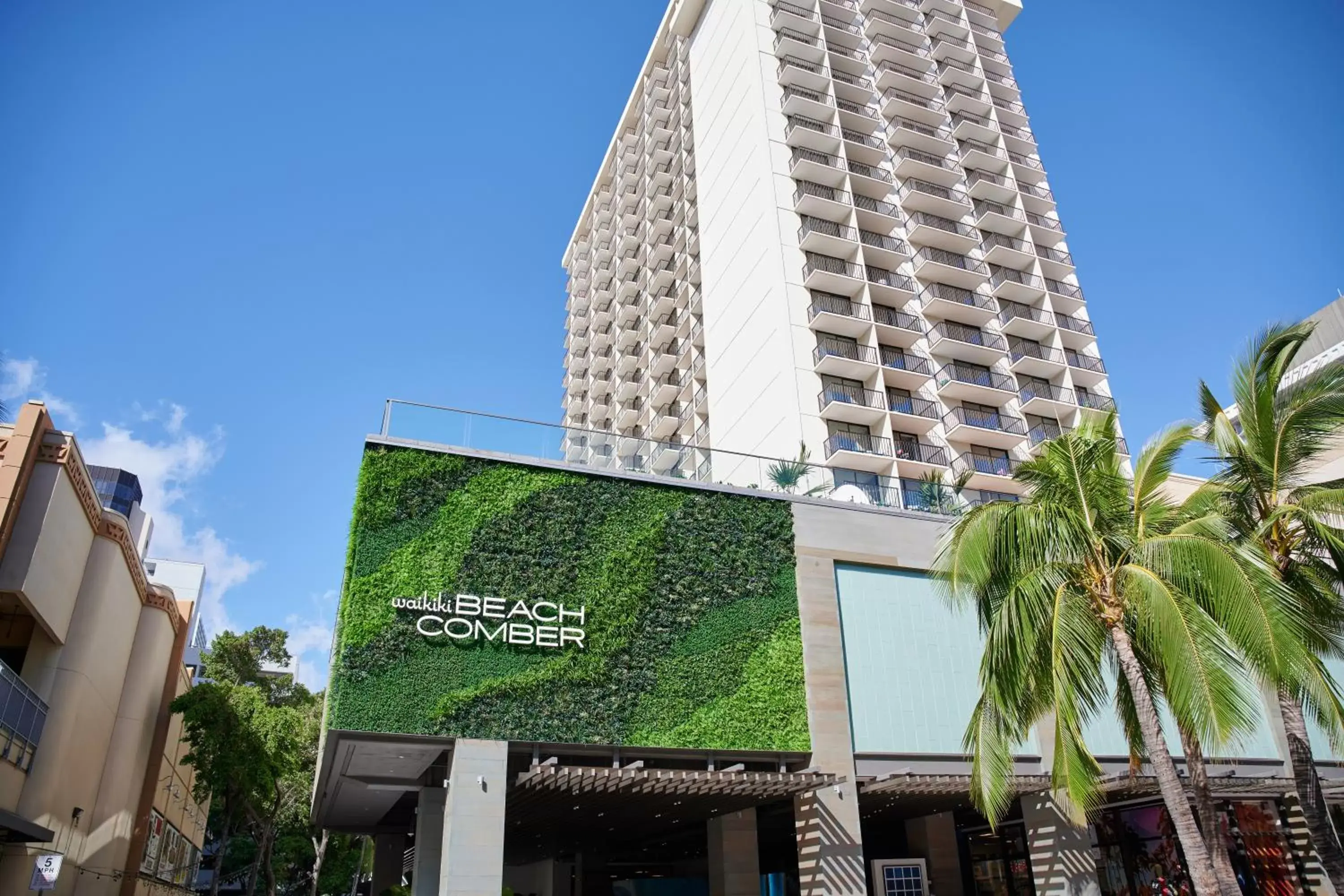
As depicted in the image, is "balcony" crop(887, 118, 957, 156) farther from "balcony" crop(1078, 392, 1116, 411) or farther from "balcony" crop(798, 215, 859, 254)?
"balcony" crop(1078, 392, 1116, 411)

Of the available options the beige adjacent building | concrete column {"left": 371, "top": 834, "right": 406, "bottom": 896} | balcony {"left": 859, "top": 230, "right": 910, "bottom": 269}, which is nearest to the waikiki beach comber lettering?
the beige adjacent building

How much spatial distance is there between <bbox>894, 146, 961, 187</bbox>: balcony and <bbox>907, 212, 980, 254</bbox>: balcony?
2182 millimetres

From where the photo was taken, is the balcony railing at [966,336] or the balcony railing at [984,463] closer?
the balcony railing at [984,463]

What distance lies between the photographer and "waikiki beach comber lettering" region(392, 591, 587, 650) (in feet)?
68.6

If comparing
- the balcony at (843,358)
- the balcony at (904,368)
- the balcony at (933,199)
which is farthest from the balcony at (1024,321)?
the balcony at (843,358)

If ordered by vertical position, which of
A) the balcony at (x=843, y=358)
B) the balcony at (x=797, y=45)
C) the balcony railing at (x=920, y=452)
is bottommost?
the balcony railing at (x=920, y=452)

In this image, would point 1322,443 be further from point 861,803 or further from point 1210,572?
point 861,803

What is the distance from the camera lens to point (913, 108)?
5294 cm

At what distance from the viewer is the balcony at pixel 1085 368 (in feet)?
166

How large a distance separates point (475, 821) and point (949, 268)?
39463mm

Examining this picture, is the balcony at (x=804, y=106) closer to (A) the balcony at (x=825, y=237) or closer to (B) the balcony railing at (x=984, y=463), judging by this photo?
(A) the balcony at (x=825, y=237)

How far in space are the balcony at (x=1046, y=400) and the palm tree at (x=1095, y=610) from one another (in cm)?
3275

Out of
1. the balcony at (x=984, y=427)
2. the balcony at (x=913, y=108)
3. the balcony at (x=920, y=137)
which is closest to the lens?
the balcony at (x=984, y=427)

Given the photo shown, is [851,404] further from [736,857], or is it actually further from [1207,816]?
[1207,816]
